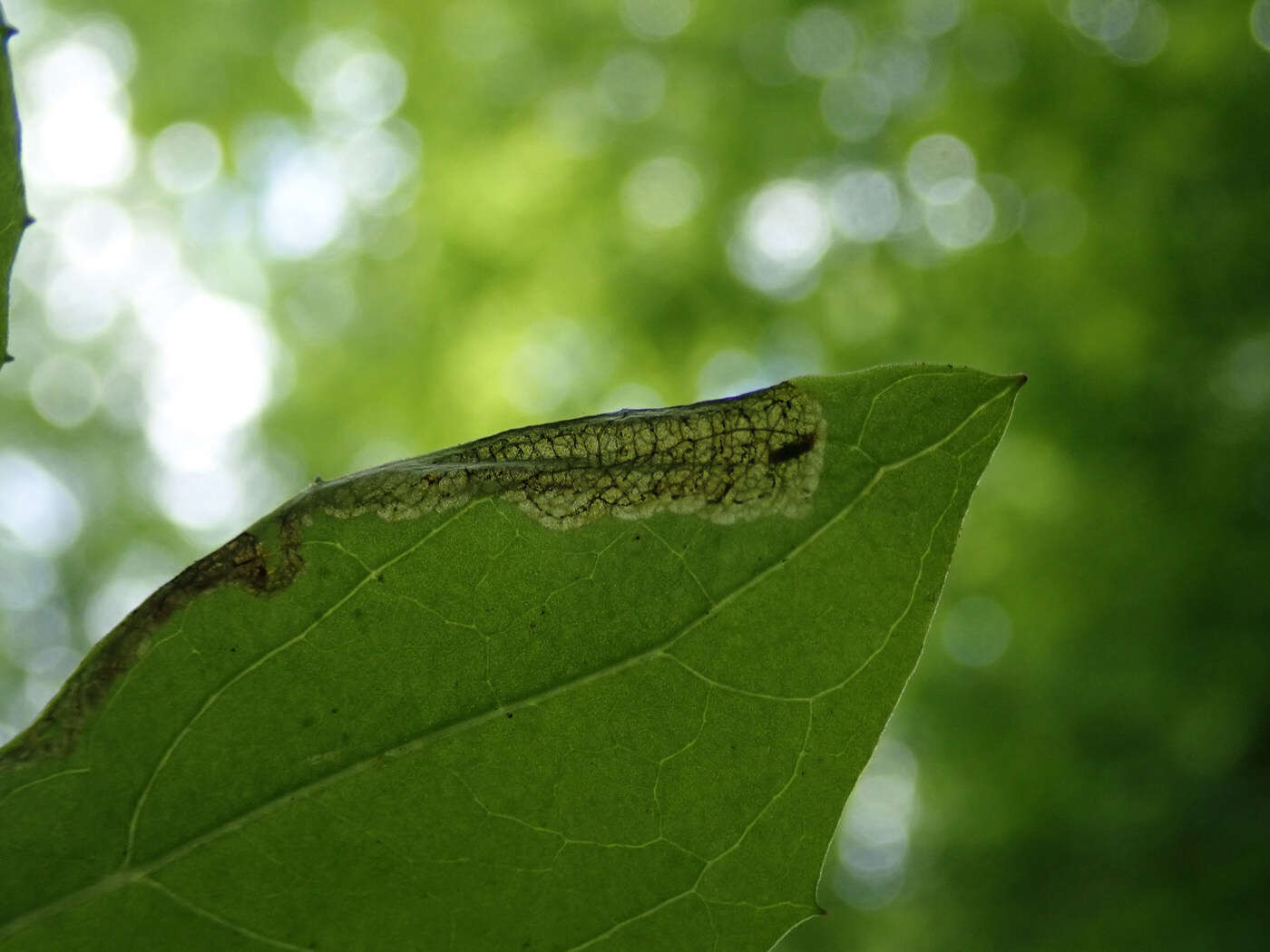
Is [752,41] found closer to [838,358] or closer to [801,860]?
[838,358]

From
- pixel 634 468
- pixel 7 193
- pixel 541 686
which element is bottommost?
pixel 541 686

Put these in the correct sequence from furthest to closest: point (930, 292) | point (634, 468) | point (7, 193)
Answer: point (930, 292), point (634, 468), point (7, 193)

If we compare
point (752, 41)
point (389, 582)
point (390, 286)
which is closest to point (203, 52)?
point (390, 286)

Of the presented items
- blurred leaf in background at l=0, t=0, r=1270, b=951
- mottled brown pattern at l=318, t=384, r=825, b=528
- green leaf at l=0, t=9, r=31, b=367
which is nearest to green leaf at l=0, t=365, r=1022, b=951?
mottled brown pattern at l=318, t=384, r=825, b=528

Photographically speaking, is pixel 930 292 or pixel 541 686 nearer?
pixel 541 686

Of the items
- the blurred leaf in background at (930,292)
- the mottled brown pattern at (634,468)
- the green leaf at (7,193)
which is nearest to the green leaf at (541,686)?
the mottled brown pattern at (634,468)

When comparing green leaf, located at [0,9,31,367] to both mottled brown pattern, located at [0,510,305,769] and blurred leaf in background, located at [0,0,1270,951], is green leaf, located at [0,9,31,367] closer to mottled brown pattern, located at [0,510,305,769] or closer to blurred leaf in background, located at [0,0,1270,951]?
mottled brown pattern, located at [0,510,305,769]

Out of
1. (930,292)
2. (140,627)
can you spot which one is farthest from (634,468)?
(930,292)

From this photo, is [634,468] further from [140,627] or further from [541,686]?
[140,627]
